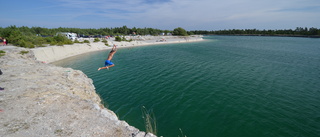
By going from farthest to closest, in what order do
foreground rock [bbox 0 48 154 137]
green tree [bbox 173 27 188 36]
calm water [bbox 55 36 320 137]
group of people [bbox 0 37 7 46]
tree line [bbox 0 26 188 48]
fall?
green tree [bbox 173 27 188 36], tree line [bbox 0 26 188 48], group of people [bbox 0 37 7 46], calm water [bbox 55 36 320 137], foreground rock [bbox 0 48 154 137]

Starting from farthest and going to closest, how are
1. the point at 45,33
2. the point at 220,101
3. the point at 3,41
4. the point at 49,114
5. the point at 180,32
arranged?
1. the point at 180,32
2. the point at 45,33
3. the point at 3,41
4. the point at 220,101
5. the point at 49,114

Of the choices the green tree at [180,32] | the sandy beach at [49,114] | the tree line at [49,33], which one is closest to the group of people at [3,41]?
the tree line at [49,33]

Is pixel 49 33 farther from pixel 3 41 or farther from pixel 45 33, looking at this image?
pixel 3 41

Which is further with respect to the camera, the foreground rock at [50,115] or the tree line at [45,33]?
the tree line at [45,33]

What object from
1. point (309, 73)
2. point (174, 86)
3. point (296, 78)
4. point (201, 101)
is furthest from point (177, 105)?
point (309, 73)

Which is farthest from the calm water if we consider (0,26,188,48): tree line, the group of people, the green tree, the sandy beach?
the green tree

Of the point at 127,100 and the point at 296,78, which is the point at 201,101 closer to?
the point at 127,100

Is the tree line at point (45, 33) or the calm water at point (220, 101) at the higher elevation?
the tree line at point (45, 33)

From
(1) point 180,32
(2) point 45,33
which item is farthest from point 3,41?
(1) point 180,32

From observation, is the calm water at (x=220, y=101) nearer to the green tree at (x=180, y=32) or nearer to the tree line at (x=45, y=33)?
the tree line at (x=45, y=33)

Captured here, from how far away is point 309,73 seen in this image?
29391 millimetres

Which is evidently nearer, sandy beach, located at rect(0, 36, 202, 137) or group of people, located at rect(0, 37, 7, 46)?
sandy beach, located at rect(0, 36, 202, 137)

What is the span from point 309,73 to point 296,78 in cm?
612

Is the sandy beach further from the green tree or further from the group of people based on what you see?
the green tree
